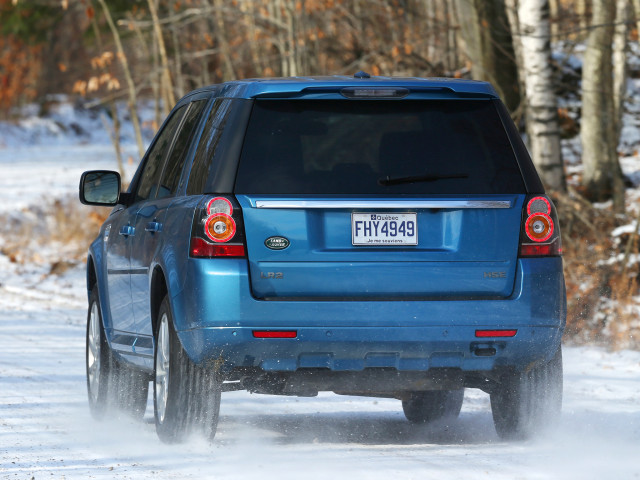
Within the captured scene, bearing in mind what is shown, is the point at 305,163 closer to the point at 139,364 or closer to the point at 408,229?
the point at 408,229

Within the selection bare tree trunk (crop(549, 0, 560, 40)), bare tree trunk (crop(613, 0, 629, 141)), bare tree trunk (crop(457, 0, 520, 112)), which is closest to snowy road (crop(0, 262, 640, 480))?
bare tree trunk (crop(549, 0, 560, 40))

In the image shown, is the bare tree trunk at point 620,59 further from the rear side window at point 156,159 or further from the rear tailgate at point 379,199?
the rear tailgate at point 379,199

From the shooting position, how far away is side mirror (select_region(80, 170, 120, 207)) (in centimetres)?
782

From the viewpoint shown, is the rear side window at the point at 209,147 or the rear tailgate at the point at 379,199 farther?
the rear side window at the point at 209,147

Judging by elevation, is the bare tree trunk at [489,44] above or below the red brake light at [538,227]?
below

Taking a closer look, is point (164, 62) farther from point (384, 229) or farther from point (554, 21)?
point (384, 229)

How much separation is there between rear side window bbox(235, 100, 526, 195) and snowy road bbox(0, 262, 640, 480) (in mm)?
1281

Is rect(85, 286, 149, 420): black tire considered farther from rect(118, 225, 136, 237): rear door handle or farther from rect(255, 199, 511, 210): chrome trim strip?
rect(255, 199, 511, 210): chrome trim strip

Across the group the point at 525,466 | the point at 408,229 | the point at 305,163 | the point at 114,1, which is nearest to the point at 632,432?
the point at 525,466

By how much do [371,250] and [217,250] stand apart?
0.71 meters

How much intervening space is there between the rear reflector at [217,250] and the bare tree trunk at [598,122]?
39.5 feet

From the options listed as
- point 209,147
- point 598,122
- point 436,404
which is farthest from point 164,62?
point 209,147

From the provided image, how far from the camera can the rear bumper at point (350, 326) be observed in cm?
589

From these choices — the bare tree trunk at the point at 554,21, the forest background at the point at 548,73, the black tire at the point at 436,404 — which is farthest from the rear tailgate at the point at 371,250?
the bare tree trunk at the point at 554,21
